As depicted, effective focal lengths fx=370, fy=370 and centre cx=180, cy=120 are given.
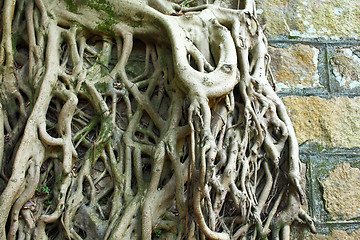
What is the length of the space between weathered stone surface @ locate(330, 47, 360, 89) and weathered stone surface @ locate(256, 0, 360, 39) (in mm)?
156

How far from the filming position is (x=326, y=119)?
277 cm

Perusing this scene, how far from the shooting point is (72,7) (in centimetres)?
256

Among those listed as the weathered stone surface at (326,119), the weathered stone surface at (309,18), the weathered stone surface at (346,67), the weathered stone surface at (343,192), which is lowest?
the weathered stone surface at (343,192)

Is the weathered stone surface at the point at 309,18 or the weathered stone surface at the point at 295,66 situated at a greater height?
the weathered stone surface at the point at 309,18

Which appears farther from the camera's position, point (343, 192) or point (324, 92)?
point (324, 92)

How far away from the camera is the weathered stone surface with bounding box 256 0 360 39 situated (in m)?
3.09

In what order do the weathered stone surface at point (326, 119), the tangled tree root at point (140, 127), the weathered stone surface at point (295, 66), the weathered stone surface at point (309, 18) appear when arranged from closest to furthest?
1. the tangled tree root at point (140, 127)
2. the weathered stone surface at point (326, 119)
3. the weathered stone surface at point (295, 66)
4. the weathered stone surface at point (309, 18)

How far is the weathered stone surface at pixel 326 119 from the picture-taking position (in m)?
2.70

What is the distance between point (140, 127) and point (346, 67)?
1.79m

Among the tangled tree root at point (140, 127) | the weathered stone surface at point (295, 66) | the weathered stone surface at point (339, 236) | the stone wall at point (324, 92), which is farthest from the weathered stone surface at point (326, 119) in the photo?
the weathered stone surface at point (339, 236)

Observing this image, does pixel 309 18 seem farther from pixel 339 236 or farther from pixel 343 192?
pixel 339 236

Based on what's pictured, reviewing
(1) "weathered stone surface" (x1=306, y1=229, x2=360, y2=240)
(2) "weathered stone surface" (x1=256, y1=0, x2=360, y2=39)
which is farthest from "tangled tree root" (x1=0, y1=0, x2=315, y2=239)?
(2) "weathered stone surface" (x1=256, y1=0, x2=360, y2=39)

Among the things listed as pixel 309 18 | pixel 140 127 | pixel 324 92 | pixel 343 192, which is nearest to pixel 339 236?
pixel 343 192

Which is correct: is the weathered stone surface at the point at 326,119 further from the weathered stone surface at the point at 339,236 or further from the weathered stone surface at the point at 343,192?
the weathered stone surface at the point at 339,236
